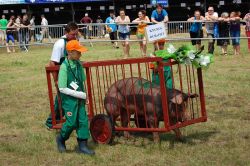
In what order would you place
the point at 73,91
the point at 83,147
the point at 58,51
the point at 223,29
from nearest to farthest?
the point at 73,91 → the point at 83,147 → the point at 58,51 → the point at 223,29

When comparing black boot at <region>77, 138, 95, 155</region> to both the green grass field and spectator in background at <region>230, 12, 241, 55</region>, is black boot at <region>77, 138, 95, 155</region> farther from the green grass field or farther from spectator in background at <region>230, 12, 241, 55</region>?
spectator in background at <region>230, 12, 241, 55</region>

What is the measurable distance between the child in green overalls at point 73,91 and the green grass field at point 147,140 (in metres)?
0.36

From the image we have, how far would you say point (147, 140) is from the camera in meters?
7.32

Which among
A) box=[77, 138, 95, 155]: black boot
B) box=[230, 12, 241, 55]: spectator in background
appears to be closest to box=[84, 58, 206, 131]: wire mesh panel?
box=[77, 138, 95, 155]: black boot

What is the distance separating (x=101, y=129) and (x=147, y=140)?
705 millimetres

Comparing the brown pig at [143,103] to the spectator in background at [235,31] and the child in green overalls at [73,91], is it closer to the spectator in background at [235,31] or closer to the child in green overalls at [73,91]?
the child in green overalls at [73,91]

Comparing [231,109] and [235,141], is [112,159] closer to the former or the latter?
[235,141]

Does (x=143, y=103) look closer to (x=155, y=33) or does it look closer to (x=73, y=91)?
(x=73, y=91)

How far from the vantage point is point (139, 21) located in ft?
60.8

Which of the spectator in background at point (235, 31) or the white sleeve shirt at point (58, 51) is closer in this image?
the white sleeve shirt at point (58, 51)

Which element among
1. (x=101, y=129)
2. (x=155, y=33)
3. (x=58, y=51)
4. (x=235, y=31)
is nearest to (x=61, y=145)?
(x=101, y=129)

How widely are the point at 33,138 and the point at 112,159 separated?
1658 mm

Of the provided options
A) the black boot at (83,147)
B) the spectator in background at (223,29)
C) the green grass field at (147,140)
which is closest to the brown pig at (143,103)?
the green grass field at (147,140)

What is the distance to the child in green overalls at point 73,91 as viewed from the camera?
6.36 meters
